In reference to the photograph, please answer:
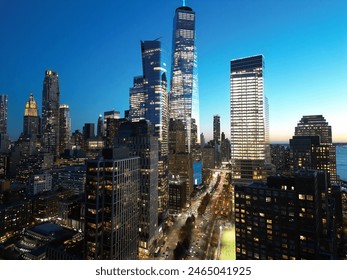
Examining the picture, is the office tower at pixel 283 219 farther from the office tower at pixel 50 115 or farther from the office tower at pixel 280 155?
the office tower at pixel 50 115

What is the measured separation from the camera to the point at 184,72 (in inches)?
2621

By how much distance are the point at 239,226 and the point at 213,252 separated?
241 cm

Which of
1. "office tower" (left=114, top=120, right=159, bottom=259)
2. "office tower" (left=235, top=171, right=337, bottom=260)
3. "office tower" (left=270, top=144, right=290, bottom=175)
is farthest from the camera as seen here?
"office tower" (left=270, top=144, right=290, bottom=175)

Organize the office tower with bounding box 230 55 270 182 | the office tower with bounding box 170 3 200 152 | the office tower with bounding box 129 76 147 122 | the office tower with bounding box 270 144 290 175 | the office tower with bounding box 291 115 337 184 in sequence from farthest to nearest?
1. the office tower with bounding box 170 3 200 152
2. the office tower with bounding box 129 76 147 122
3. the office tower with bounding box 270 144 290 175
4. the office tower with bounding box 230 55 270 182
5. the office tower with bounding box 291 115 337 184

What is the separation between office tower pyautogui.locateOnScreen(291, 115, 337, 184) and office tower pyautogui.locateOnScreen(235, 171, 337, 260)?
1764cm

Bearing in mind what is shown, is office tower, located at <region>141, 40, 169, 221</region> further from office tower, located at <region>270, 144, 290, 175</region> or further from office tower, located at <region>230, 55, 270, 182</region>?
office tower, located at <region>270, 144, 290, 175</region>

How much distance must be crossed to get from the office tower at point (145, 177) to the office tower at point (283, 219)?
5.93 metres

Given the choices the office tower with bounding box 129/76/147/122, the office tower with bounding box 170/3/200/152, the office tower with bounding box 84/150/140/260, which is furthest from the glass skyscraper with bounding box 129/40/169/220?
the office tower with bounding box 84/150/140/260

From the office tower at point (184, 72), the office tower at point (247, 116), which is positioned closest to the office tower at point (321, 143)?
the office tower at point (247, 116)

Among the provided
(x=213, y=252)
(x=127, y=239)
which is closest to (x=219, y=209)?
(x=213, y=252)

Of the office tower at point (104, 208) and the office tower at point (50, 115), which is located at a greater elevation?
the office tower at point (50, 115)

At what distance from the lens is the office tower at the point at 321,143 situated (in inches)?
1069

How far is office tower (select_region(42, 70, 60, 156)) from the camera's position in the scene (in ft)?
167
